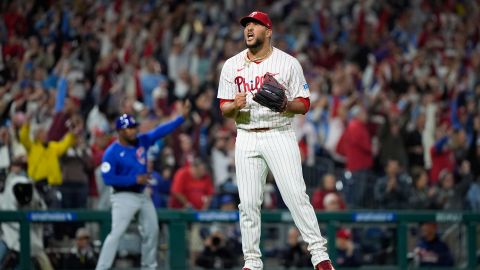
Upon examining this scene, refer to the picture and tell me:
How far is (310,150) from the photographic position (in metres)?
16.4

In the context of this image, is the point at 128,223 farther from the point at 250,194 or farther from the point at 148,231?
the point at 250,194

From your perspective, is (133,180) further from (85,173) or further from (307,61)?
(307,61)

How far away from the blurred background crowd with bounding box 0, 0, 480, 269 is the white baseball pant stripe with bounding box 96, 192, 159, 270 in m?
1.36

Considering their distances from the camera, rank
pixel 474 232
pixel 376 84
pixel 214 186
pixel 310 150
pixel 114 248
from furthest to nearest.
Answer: pixel 376 84 < pixel 310 150 < pixel 214 186 < pixel 474 232 < pixel 114 248

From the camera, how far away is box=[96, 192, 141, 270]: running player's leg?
36.3 feet

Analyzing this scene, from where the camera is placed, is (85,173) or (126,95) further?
(126,95)

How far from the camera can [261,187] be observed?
8758mm

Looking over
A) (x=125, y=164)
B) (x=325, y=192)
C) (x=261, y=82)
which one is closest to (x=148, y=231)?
(x=125, y=164)

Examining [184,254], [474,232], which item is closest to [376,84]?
[474,232]

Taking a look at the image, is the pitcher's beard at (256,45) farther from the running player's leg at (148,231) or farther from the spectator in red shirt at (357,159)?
the spectator in red shirt at (357,159)

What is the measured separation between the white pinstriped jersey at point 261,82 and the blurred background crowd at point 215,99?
440cm

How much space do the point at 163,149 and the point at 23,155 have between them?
2717 mm

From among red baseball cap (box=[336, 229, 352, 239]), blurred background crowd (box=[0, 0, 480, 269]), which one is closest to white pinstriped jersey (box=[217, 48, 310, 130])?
blurred background crowd (box=[0, 0, 480, 269])

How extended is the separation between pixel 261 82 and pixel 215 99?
894cm
